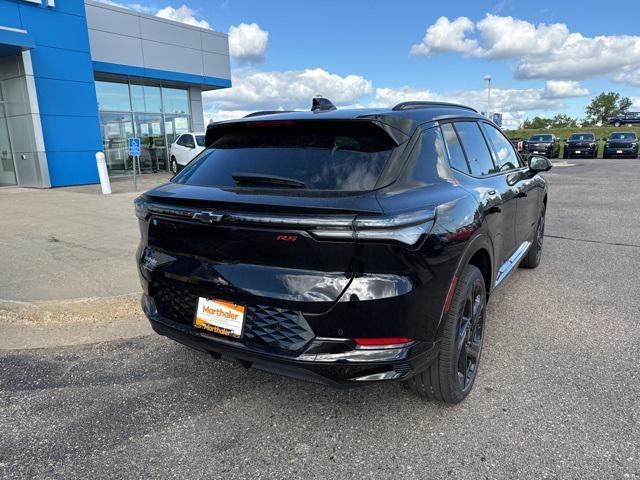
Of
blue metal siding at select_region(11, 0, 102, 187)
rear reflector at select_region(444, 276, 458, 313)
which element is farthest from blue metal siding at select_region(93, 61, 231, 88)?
rear reflector at select_region(444, 276, 458, 313)

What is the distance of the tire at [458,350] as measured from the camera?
8.30ft

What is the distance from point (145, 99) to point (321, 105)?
765 inches

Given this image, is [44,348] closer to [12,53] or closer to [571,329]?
[571,329]

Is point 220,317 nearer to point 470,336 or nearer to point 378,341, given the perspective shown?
point 378,341

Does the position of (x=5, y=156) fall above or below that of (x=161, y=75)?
below

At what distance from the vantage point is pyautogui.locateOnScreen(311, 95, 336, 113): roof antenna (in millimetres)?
3163

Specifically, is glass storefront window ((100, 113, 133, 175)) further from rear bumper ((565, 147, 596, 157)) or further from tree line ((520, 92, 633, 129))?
tree line ((520, 92, 633, 129))

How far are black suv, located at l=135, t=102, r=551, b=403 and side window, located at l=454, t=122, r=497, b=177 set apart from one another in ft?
0.88

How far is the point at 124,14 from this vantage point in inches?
703

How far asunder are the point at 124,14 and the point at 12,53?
5.66m

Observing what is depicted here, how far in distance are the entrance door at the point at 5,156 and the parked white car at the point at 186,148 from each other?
5.23 m

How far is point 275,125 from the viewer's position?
2773 mm

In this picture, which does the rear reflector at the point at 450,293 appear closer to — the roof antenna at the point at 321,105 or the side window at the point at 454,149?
the side window at the point at 454,149

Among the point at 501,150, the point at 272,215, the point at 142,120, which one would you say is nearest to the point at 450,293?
the point at 272,215
